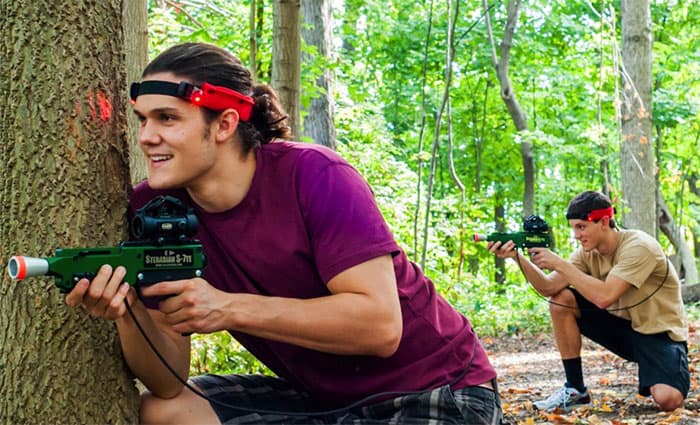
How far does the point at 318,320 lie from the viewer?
2.88m

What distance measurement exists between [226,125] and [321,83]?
333 inches

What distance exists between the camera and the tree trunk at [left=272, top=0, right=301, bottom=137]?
6.89m

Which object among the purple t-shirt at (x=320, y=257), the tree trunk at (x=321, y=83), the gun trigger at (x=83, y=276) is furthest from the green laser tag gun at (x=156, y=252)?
the tree trunk at (x=321, y=83)

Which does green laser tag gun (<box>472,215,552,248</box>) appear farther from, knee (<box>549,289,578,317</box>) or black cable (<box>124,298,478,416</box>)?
black cable (<box>124,298,478,416</box>)

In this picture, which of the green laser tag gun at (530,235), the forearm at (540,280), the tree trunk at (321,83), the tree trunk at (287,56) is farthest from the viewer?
the tree trunk at (321,83)

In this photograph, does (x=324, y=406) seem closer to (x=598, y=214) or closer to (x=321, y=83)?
(x=598, y=214)

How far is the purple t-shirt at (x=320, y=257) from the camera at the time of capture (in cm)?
297

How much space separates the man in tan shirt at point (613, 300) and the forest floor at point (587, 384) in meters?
0.19

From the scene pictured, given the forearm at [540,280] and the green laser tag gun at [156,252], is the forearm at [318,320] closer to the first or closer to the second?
the green laser tag gun at [156,252]

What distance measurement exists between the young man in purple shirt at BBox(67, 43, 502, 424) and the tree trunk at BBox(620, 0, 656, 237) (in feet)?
33.4

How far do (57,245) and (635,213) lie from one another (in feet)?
36.8

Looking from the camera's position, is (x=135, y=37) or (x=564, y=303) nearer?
(x=135, y=37)

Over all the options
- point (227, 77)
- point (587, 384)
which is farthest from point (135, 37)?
point (587, 384)

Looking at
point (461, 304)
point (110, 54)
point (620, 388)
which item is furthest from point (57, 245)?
point (461, 304)
